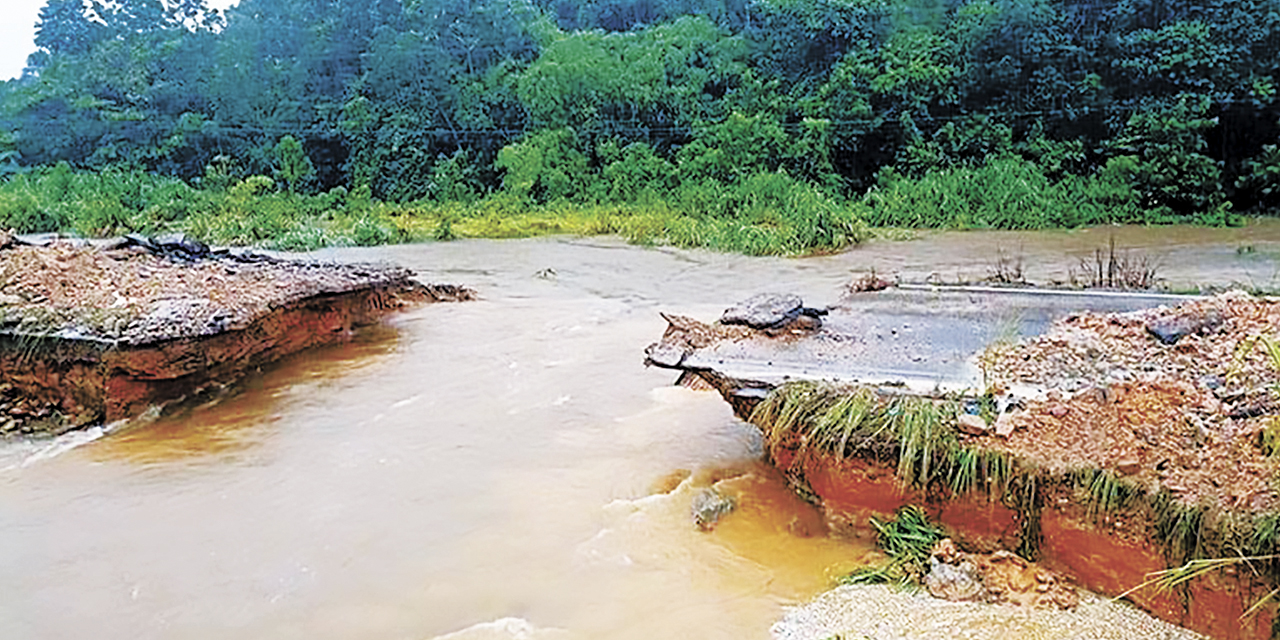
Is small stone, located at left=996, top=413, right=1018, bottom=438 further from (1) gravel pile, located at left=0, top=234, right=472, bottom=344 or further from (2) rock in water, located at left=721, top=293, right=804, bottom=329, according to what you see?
(1) gravel pile, located at left=0, top=234, right=472, bottom=344

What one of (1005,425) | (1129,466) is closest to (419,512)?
(1005,425)

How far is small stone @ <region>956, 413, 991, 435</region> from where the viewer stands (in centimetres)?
383

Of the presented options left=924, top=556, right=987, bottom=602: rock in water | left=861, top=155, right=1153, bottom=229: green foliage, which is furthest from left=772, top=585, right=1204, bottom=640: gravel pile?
left=861, top=155, right=1153, bottom=229: green foliage

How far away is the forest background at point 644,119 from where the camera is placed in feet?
57.6

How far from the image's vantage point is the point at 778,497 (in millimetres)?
4512

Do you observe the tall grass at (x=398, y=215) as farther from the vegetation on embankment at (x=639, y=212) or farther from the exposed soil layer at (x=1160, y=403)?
the exposed soil layer at (x=1160, y=403)

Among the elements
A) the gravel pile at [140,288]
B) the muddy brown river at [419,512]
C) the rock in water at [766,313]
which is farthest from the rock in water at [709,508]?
the gravel pile at [140,288]

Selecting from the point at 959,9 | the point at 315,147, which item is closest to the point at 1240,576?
the point at 959,9

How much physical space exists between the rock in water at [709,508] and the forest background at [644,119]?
8.74m

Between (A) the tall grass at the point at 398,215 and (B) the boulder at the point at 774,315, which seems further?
(A) the tall grass at the point at 398,215

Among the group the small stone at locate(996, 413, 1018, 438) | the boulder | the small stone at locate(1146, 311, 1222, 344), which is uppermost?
the boulder

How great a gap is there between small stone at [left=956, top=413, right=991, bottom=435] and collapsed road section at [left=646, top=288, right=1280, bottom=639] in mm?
11

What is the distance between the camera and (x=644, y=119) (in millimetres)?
24250

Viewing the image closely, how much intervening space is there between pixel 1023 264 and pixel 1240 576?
367 inches
